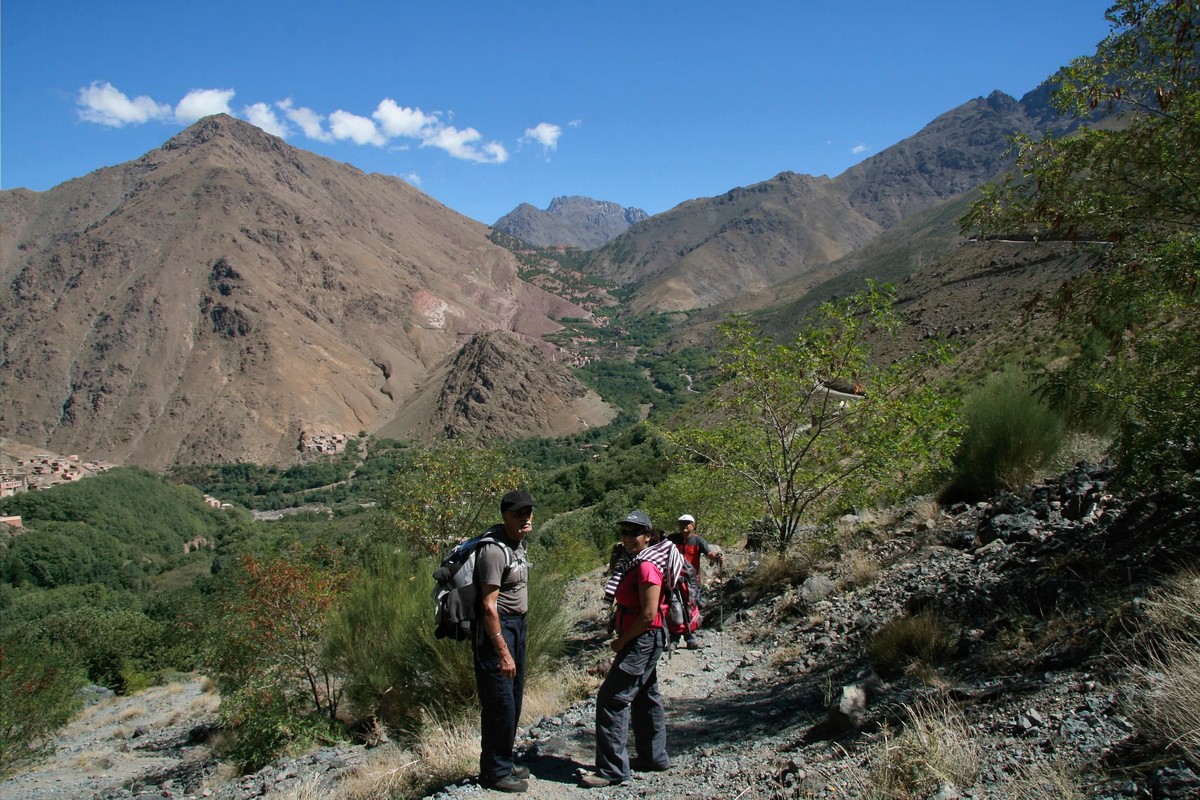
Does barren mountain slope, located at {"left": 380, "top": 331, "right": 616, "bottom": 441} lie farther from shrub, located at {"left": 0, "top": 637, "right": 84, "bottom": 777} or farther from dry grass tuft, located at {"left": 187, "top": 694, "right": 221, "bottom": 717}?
shrub, located at {"left": 0, "top": 637, "right": 84, "bottom": 777}

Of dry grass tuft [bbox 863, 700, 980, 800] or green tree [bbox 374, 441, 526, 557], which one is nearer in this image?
dry grass tuft [bbox 863, 700, 980, 800]

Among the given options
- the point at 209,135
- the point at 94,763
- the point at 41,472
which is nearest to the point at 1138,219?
the point at 94,763

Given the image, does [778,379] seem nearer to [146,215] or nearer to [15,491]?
[15,491]

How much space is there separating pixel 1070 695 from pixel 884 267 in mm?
A: 113631

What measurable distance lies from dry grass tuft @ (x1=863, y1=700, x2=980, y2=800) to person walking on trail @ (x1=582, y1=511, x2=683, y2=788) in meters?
1.35

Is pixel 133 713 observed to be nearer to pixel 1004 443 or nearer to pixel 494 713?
pixel 494 713

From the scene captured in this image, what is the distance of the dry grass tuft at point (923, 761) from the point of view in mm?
2988

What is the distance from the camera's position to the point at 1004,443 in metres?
10.1

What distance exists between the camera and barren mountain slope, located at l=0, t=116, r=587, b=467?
4173 inches

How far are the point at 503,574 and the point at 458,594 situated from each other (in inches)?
11.8

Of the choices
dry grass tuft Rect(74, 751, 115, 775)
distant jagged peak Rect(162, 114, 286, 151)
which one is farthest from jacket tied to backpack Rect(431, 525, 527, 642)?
distant jagged peak Rect(162, 114, 286, 151)

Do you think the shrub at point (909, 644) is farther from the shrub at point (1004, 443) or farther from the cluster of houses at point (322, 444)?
the cluster of houses at point (322, 444)

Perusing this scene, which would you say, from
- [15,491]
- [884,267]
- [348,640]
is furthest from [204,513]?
[884,267]

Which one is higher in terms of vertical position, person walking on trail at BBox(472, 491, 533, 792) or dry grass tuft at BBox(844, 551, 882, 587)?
person walking on trail at BBox(472, 491, 533, 792)
